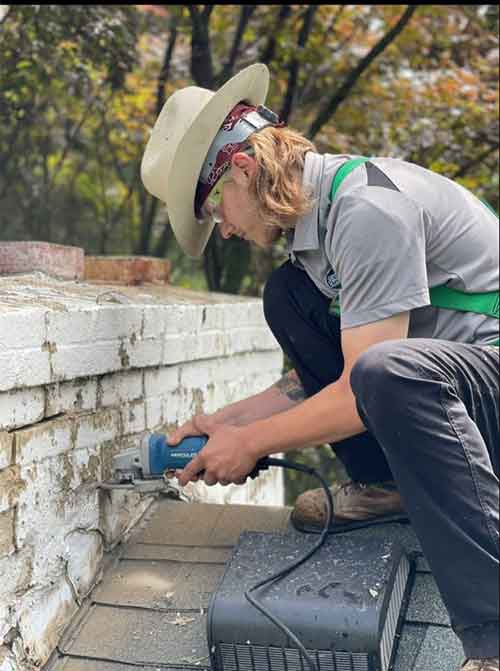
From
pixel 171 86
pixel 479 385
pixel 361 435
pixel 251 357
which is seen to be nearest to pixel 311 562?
pixel 361 435

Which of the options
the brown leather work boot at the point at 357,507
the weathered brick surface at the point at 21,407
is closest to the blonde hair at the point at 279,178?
the weathered brick surface at the point at 21,407

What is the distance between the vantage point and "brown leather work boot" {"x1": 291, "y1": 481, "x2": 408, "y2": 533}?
9.52ft

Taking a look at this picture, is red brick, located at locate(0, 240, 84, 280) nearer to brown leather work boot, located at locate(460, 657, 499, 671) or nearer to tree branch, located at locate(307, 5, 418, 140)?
brown leather work boot, located at locate(460, 657, 499, 671)

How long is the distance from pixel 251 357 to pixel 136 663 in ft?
6.90

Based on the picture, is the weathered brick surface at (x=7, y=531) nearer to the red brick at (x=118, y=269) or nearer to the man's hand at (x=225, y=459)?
the man's hand at (x=225, y=459)

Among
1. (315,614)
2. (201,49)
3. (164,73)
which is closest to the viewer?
(315,614)

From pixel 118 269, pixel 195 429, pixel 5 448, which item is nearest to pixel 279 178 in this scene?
pixel 195 429

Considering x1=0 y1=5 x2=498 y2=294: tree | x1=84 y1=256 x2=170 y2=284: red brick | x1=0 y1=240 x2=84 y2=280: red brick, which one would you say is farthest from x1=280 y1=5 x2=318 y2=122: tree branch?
x1=0 y1=240 x2=84 y2=280: red brick

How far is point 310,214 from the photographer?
97.7 inches

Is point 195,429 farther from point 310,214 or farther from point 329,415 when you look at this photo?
point 310,214

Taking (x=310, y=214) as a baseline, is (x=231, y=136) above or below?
above

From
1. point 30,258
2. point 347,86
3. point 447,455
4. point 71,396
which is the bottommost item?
point 71,396

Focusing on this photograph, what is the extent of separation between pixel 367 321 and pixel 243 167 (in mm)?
604

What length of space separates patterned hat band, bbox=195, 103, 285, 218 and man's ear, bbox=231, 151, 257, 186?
0.04m
